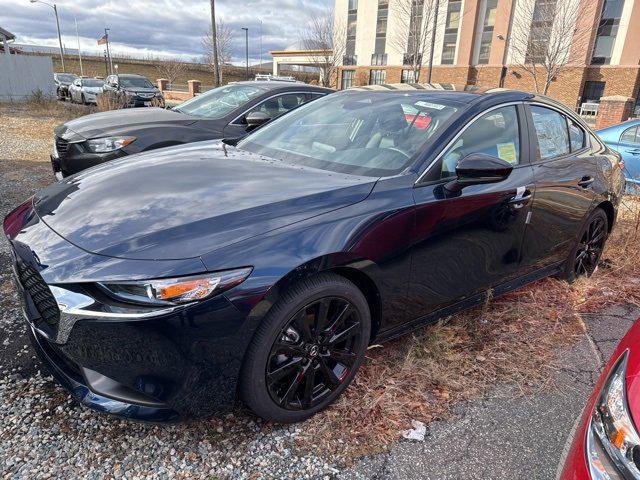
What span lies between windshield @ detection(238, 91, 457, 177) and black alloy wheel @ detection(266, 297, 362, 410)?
0.81 m

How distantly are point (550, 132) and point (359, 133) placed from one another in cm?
159

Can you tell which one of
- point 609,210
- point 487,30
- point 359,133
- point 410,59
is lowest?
point 609,210

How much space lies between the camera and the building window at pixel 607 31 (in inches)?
1244

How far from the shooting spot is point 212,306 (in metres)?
1.78

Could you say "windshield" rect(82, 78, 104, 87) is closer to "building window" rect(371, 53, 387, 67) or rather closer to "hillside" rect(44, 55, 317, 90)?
"building window" rect(371, 53, 387, 67)

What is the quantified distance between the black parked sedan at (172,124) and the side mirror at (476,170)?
237cm

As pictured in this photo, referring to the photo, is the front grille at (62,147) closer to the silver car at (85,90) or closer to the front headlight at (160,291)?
the front headlight at (160,291)

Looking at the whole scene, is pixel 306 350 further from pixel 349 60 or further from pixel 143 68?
pixel 143 68

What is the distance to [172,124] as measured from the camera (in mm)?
5465

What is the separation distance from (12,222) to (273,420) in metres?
1.71

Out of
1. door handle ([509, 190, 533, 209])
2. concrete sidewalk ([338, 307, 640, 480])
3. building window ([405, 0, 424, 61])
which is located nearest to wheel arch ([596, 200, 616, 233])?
door handle ([509, 190, 533, 209])

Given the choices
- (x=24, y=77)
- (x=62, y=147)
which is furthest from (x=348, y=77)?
(x=62, y=147)

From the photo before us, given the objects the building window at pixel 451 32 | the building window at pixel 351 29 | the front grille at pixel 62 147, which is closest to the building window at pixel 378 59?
the building window at pixel 351 29

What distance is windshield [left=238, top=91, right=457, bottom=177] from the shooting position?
267cm
